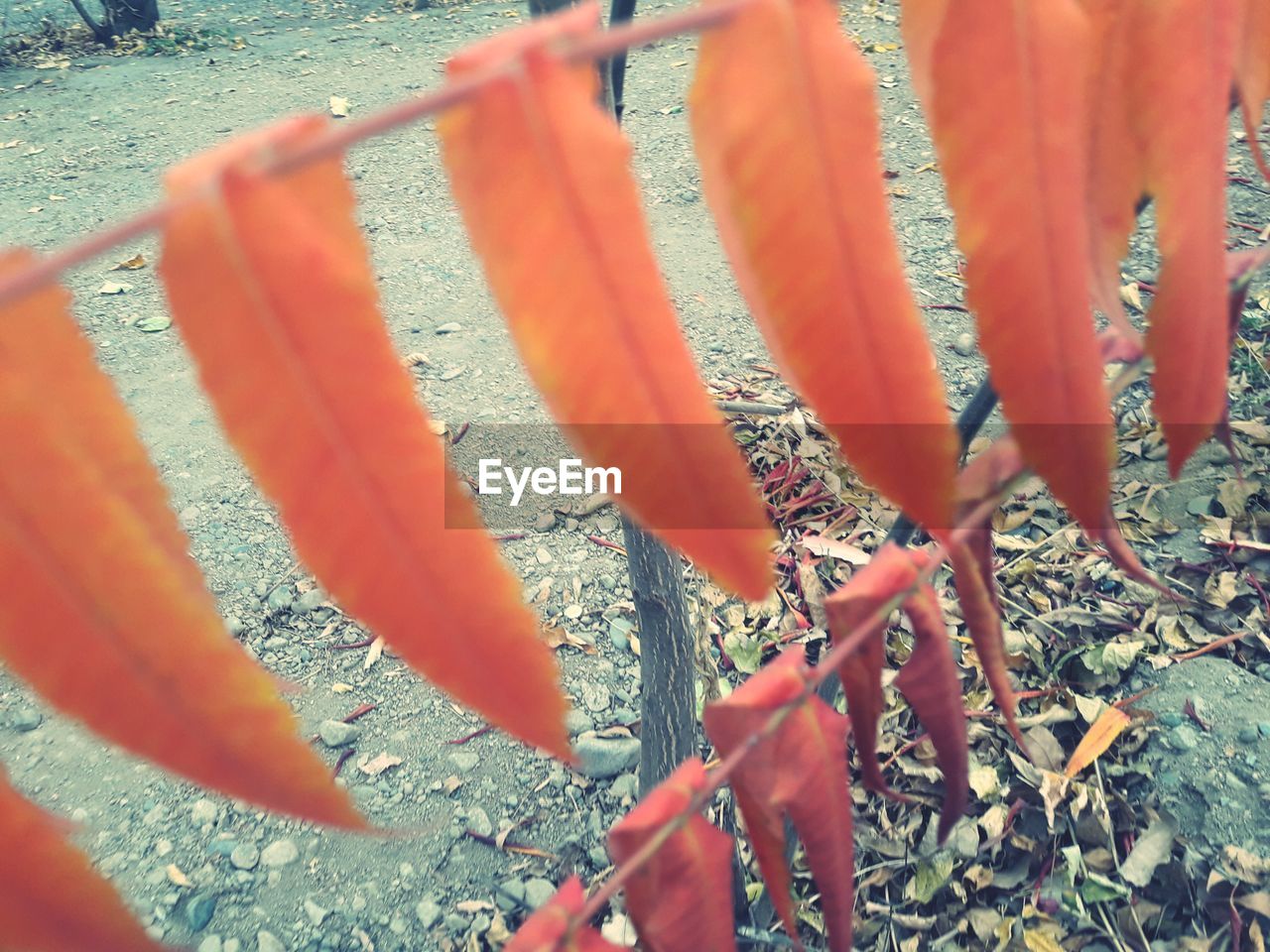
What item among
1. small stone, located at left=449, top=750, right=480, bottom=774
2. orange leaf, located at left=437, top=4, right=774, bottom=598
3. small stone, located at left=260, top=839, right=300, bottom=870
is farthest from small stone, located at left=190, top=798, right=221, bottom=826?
orange leaf, located at left=437, top=4, right=774, bottom=598

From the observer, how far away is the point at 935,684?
0.45 meters

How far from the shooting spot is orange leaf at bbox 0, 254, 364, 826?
0.93 feet

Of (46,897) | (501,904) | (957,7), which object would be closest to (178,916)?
(501,904)

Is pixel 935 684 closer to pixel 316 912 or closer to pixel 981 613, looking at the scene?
pixel 981 613

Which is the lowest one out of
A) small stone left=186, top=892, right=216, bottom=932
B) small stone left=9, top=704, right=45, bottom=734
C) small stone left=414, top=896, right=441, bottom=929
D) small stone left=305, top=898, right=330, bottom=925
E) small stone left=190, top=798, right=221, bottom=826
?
small stone left=414, top=896, right=441, bottom=929

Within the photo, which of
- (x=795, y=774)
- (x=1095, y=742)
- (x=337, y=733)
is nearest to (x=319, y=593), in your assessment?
(x=337, y=733)

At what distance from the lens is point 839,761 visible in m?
0.45

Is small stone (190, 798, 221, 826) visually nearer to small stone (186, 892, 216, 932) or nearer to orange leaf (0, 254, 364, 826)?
small stone (186, 892, 216, 932)

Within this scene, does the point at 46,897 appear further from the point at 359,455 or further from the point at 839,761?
the point at 839,761

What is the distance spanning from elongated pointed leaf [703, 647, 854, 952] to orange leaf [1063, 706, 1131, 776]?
1.06 metres

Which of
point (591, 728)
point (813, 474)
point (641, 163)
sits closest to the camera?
point (591, 728)

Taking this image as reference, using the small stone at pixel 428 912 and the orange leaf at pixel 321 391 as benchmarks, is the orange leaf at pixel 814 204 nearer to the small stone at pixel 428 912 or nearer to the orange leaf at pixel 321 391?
the orange leaf at pixel 321 391

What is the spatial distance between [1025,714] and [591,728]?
786mm

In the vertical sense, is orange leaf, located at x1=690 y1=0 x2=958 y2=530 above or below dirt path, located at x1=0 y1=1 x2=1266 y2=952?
above
